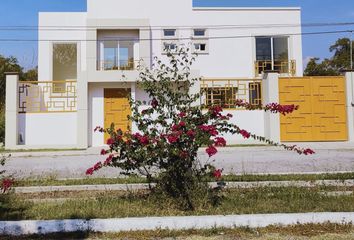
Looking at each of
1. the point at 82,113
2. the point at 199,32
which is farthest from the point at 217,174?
the point at 199,32

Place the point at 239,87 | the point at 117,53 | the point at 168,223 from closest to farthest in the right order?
the point at 168,223 < the point at 239,87 < the point at 117,53

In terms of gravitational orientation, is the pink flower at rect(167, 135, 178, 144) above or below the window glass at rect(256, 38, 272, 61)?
below

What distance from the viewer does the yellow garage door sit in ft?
60.7

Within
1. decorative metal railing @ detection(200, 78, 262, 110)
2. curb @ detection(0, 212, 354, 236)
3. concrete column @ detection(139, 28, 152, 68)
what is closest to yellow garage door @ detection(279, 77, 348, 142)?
decorative metal railing @ detection(200, 78, 262, 110)

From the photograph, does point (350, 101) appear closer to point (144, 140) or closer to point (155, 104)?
point (155, 104)

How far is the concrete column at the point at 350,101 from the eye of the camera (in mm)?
18453

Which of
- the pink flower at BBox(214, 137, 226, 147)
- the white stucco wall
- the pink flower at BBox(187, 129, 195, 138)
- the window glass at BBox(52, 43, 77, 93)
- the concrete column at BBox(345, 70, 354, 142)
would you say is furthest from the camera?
the window glass at BBox(52, 43, 77, 93)

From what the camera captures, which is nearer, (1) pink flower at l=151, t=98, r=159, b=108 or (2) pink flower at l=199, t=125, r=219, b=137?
(2) pink flower at l=199, t=125, r=219, b=137

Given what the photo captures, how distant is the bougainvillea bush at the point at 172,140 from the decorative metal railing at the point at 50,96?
1328 cm

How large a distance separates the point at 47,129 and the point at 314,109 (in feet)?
39.7

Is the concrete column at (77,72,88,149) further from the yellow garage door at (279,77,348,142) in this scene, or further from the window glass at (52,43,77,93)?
the yellow garage door at (279,77,348,142)

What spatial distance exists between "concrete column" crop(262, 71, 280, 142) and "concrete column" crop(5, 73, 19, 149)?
36.3 ft

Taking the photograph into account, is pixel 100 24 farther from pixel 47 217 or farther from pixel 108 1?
pixel 47 217

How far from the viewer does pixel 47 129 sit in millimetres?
18641
